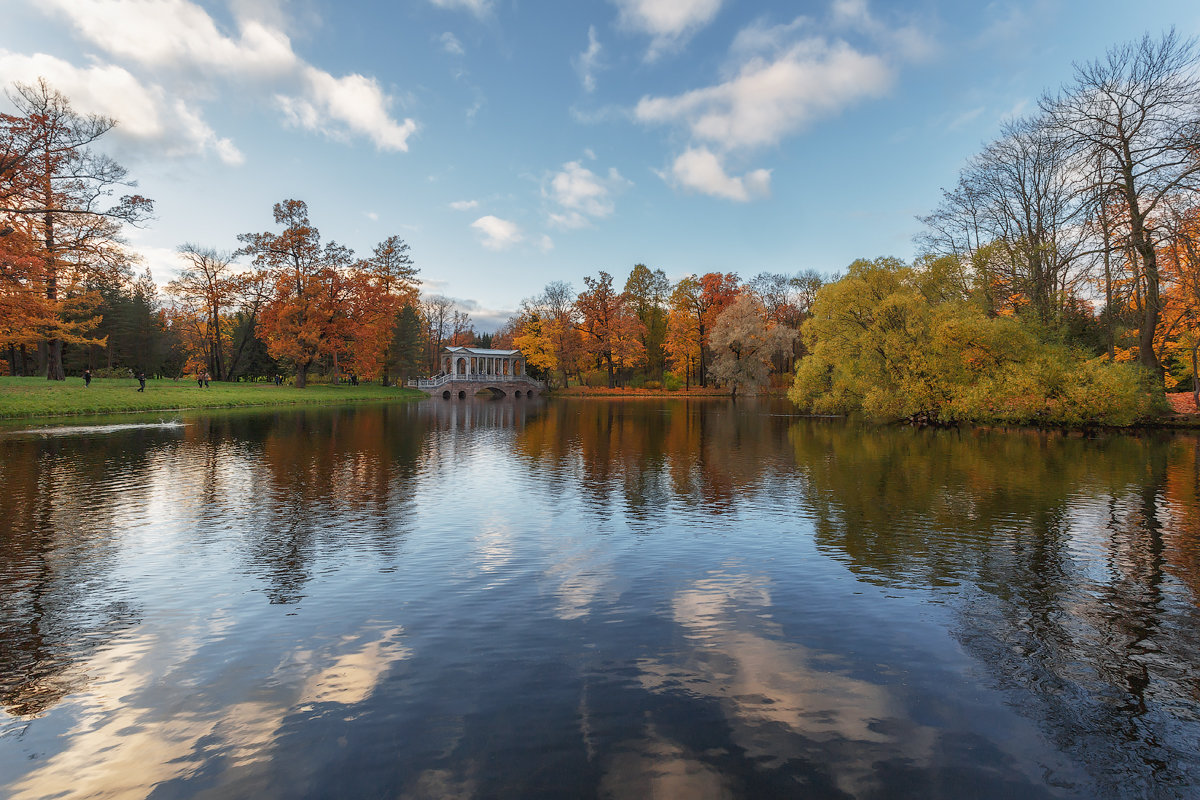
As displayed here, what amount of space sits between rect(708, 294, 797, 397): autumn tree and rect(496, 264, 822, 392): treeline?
70.0 inches

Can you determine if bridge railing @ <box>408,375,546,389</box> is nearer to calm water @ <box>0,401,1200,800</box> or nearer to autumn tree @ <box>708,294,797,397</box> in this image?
autumn tree @ <box>708,294,797,397</box>

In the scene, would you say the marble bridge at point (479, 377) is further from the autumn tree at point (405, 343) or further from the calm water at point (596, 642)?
the calm water at point (596, 642)

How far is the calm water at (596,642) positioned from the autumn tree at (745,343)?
61569 mm

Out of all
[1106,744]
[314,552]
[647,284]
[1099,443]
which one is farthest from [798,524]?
[647,284]

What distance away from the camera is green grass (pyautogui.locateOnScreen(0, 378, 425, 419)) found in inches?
1430

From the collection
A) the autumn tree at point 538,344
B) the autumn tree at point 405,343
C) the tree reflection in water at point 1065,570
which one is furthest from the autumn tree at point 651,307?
the tree reflection in water at point 1065,570

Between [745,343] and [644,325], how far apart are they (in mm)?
24801

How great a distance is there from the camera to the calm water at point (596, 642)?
5012 millimetres

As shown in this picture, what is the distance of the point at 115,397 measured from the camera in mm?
42000

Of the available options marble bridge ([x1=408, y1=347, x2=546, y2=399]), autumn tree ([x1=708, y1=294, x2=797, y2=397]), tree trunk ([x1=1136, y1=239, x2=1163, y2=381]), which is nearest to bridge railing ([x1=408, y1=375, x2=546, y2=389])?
marble bridge ([x1=408, y1=347, x2=546, y2=399])

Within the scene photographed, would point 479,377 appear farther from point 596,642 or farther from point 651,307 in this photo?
point 596,642

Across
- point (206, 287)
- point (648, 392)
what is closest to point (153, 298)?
point (206, 287)

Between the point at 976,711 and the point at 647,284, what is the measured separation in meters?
97.0

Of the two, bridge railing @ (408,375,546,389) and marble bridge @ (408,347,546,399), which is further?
marble bridge @ (408,347,546,399)
